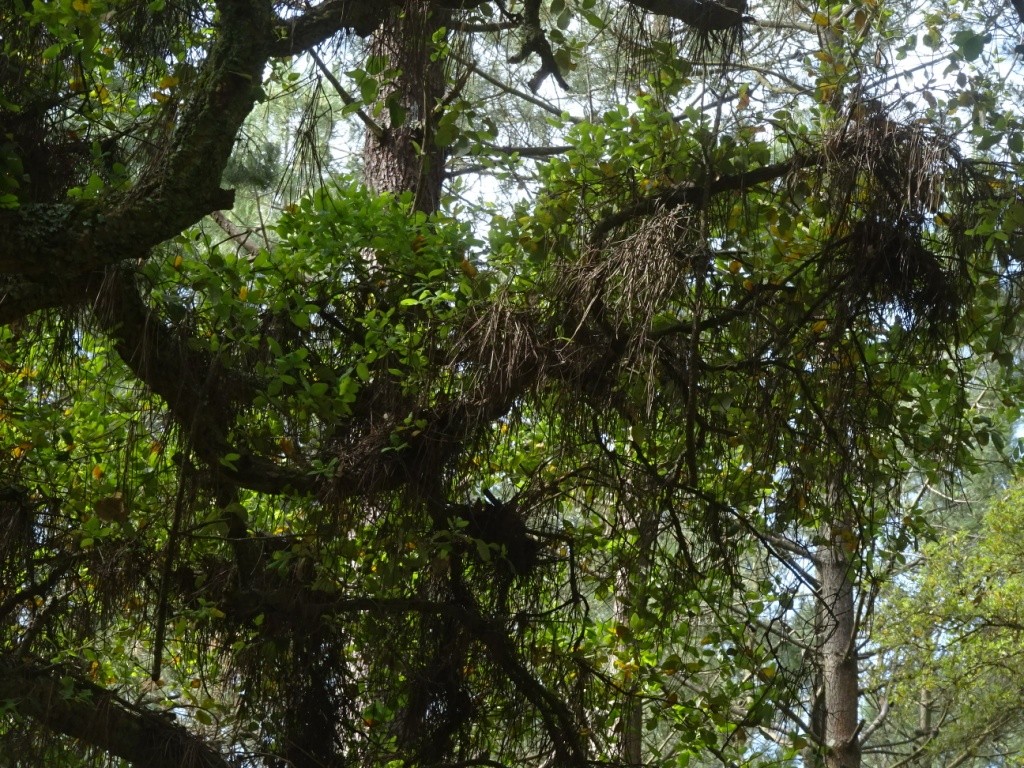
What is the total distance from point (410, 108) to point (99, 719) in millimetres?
3025

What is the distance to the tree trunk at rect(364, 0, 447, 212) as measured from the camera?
10.2ft

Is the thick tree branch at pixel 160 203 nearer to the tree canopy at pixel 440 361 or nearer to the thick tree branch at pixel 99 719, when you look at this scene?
the tree canopy at pixel 440 361

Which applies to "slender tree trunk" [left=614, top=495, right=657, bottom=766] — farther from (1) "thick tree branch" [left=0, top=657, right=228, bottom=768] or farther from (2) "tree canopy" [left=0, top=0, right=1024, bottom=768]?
(1) "thick tree branch" [left=0, top=657, right=228, bottom=768]

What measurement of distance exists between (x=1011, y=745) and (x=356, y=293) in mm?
16769

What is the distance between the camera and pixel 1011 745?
17188 mm

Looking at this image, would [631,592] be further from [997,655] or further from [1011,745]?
[1011,745]

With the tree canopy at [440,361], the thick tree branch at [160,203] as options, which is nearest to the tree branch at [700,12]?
the tree canopy at [440,361]

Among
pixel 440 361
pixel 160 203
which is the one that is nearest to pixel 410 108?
pixel 440 361

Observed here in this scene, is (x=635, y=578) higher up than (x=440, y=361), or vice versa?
(x=440, y=361)

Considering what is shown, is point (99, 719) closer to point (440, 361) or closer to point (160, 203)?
point (440, 361)

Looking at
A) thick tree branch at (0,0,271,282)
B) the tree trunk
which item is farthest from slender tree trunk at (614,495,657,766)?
thick tree branch at (0,0,271,282)

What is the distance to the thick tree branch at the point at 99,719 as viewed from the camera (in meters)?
3.56

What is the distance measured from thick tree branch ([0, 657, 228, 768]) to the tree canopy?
0.05 ft

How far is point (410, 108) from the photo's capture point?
5.24m
